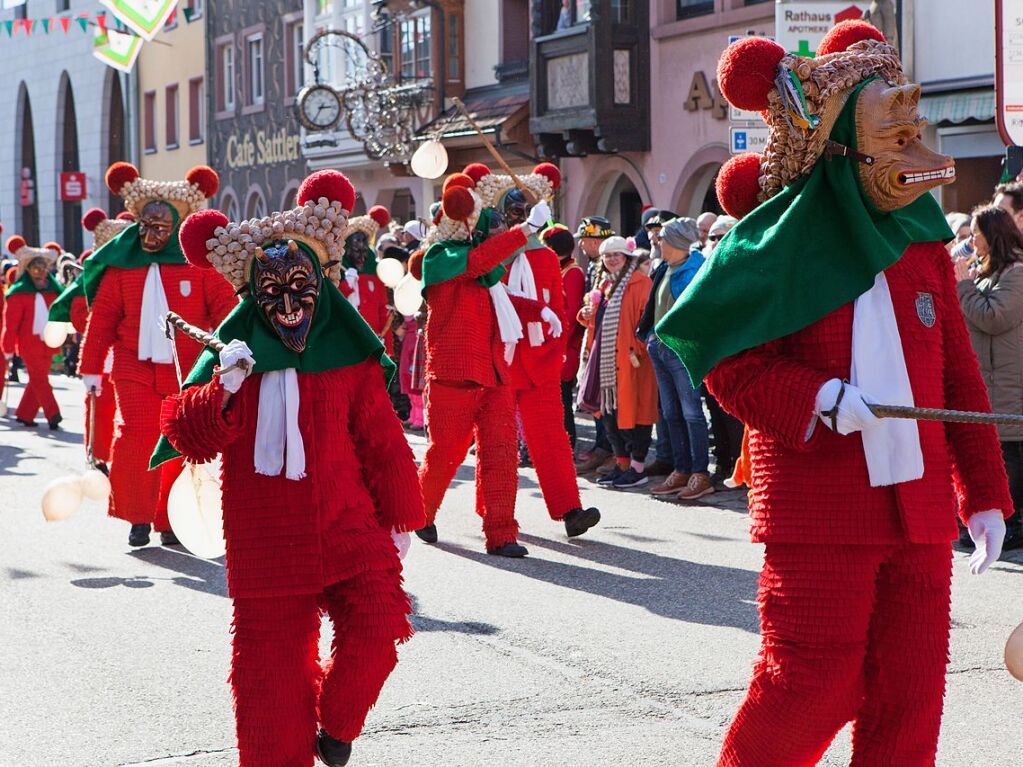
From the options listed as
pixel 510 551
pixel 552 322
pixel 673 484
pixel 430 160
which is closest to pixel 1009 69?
pixel 552 322

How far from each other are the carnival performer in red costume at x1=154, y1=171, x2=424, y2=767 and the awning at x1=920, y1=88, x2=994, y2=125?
12539mm

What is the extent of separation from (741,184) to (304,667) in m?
1.78

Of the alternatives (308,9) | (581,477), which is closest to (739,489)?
(581,477)

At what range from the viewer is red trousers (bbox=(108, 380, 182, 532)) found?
9.26 m

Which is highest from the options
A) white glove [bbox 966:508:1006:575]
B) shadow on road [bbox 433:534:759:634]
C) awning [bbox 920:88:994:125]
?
awning [bbox 920:88:994:125]

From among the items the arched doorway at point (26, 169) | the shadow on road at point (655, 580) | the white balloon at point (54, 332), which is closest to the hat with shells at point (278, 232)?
the shadow on road at point (655, 580)

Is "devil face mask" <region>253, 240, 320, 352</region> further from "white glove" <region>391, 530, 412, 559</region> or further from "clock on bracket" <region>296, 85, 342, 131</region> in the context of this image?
"clock on bracket" <region>296, 85, 342, 131</region>

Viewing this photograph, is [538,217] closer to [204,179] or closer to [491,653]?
[204,179]

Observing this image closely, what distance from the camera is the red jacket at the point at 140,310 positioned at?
9.17 metres

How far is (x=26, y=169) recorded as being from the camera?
172 feet

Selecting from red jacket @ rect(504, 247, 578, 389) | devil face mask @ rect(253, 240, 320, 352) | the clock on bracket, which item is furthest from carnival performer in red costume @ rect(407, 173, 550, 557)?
the clock on bracket

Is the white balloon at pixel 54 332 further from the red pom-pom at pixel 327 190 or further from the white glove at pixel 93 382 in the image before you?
the red pom-pom at pixel 327 190

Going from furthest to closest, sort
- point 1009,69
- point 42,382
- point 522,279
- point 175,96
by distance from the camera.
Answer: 1. point 175,96
2. point 42,382
3. point 522,279
4. point 1009,69

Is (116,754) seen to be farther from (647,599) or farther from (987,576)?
(987,576)
